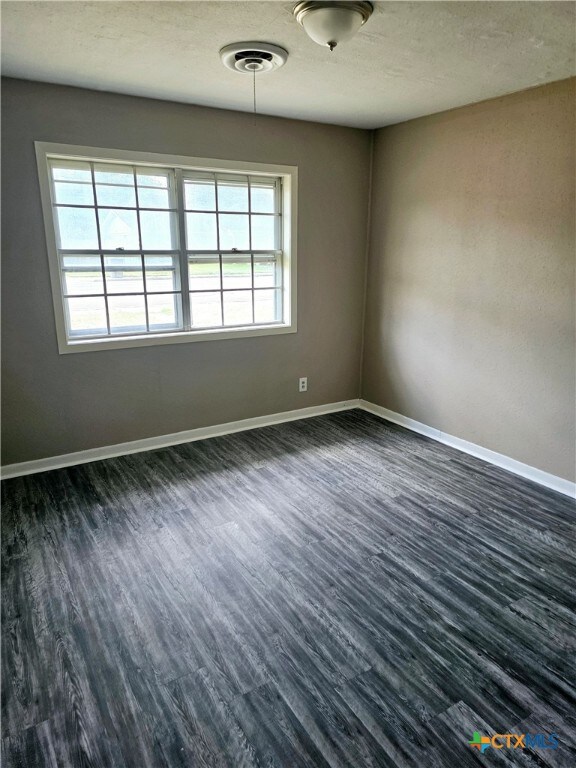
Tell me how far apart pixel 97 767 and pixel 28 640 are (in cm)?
70

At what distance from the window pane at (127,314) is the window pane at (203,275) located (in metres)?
0.44

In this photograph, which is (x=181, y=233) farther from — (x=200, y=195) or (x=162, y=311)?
(x=162, y=311)

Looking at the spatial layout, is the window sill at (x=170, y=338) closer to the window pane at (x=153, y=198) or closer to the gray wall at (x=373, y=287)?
the gray wall at (x=373, y=287)

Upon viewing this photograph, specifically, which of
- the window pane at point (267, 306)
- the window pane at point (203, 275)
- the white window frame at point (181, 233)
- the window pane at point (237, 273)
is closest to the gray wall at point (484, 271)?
the white window frame at point (181, 233)

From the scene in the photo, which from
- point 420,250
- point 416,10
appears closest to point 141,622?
point 416,10

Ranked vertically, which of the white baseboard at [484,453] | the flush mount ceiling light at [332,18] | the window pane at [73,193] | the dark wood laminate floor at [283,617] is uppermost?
the flush mount ceiling light at [332,18]

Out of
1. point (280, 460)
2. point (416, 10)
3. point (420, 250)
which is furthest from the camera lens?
point (420, 250)

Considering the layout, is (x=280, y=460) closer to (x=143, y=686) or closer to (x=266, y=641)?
(x=266, y=641)

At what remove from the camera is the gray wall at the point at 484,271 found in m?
3.06

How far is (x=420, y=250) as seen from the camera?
4.02 m

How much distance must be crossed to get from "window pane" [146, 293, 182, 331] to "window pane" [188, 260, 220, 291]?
0.19 meters

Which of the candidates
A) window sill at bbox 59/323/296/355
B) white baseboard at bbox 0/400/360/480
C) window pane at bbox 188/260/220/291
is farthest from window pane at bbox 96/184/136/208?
white baseboard at bbox 0/400/360/480
